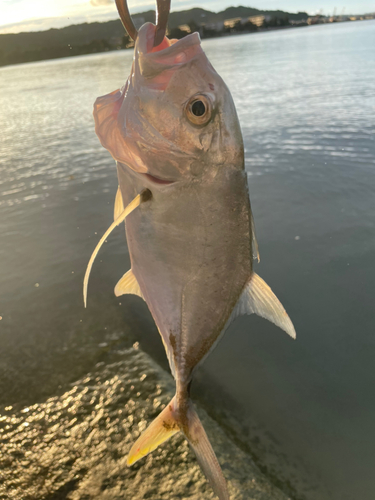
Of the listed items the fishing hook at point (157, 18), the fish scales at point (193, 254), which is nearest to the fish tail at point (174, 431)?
the fish scales at point (193, 254)

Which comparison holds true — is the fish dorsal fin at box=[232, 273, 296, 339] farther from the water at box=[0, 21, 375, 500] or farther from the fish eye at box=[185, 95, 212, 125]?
the water at box=[0, 21, 375, 500]

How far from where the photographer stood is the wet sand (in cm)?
217

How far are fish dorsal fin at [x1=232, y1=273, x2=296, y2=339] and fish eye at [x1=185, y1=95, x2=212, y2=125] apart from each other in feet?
2.50

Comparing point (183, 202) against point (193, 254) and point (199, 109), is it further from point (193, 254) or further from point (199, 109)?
point (199, 109)

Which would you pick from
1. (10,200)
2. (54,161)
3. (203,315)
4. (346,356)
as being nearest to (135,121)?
(203,315)

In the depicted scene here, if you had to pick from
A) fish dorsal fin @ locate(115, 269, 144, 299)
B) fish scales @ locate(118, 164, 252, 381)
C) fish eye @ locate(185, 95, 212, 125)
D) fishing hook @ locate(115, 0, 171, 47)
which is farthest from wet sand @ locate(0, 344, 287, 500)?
fishing hook @ locate(115, 0, 171, 47)

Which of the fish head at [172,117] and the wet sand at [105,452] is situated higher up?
the fish head at [172,117]

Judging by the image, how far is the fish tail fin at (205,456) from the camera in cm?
170

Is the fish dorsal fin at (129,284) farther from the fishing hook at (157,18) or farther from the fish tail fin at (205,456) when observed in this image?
the fishing hook at (157,18)

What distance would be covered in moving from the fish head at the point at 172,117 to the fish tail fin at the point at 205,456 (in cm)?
125

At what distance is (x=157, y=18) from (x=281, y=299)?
11.5ft

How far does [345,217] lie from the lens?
570 cm

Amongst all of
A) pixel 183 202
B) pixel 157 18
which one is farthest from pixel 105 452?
pixel 157 18

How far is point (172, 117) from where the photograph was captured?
139 centimetres
